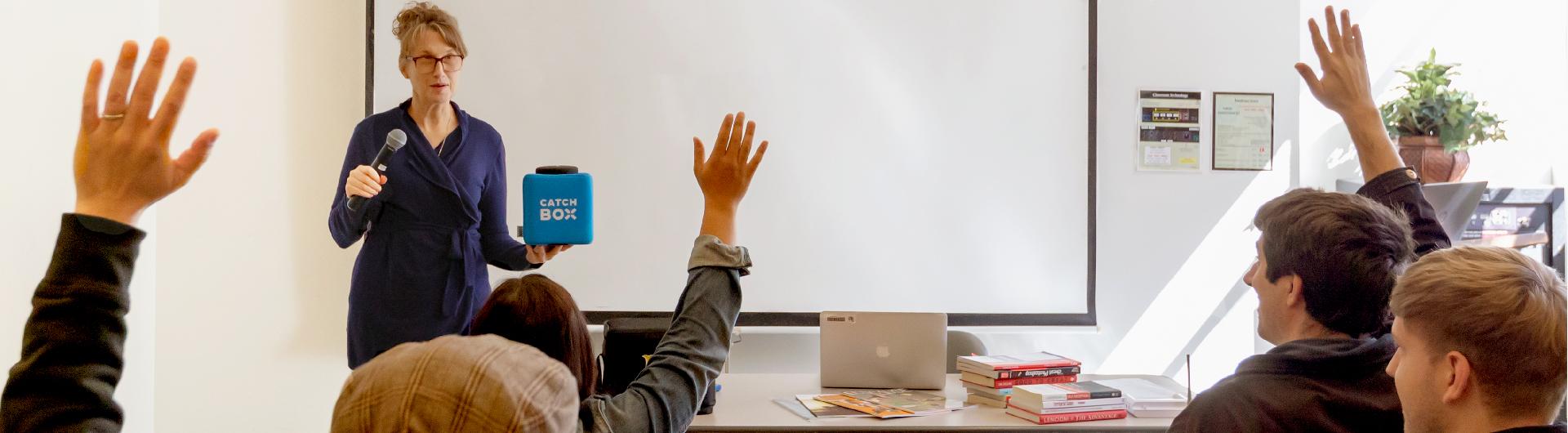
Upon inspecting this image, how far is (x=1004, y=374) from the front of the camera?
2525mm

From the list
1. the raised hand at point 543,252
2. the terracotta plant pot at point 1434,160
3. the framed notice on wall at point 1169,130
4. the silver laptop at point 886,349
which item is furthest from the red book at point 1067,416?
the terracotta plant pot at point 1434,160

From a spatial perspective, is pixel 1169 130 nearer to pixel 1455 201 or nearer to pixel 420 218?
pixel 1455 201

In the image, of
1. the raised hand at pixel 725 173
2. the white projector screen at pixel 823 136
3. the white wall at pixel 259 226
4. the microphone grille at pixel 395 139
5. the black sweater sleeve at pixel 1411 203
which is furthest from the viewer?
the white projector screen at pixel 823 136

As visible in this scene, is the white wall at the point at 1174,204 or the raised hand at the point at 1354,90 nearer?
the raised hand at the point at 1354,90

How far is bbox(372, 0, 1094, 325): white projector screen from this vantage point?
12.4 ft

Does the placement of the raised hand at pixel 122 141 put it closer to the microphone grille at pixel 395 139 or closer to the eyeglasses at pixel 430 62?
the microphone grille at pixel 395 139

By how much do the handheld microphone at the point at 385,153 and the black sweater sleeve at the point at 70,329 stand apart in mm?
1106

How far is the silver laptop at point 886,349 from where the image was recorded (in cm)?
268

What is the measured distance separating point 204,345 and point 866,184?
2.33 metres

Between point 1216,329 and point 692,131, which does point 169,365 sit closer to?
point 692,131

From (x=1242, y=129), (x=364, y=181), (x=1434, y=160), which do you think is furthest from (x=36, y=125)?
(x=1434, y=160)

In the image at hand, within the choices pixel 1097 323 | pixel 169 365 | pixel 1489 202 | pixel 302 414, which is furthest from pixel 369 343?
pixel 1489 202

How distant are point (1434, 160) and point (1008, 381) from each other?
2.47m

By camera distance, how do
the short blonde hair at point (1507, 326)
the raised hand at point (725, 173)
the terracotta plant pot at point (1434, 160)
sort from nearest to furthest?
the short blonde hair at point (1507, 326), the raised hand at point (725, 173), the terracotta plant pot at point (1434, 160)
